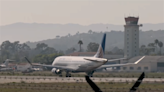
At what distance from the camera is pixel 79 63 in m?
91.2

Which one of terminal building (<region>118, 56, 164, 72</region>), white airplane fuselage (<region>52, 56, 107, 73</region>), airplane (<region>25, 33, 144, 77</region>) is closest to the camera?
white airplane fuselage (<region>52, 56, 107, 73</region>)

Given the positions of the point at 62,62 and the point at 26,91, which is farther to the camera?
the point at 62,62

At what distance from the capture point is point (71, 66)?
92812mm

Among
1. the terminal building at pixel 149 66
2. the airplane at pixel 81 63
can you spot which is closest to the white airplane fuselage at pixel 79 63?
the airplane at pixel 81 63

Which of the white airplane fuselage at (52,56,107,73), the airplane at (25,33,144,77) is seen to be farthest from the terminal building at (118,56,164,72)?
the airplane at (25,33,144,77)

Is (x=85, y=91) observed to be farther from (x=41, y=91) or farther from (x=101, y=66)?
(x=101, y=66)

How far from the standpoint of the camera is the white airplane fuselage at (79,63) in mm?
85750

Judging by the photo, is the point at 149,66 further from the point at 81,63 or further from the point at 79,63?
the point at 81,63

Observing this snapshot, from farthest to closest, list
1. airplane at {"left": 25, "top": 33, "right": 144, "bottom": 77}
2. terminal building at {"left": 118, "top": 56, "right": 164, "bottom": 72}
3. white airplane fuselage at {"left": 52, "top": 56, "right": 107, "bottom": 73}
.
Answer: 1. terminal building at {"left": 118, "top": 56, "right": 164, "bottom": 72}
2. airplane at {"left": 25, "top": 33, "right": 144, "bottom": 77}
3. white airplane fuselage at {"left": 52, "top": 56, "right": 107, "bottom": 73}

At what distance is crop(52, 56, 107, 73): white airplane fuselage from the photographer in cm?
8575

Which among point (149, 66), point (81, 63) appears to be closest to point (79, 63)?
point (81, 63)

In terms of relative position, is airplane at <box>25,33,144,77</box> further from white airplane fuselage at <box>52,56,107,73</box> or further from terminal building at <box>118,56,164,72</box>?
terminal building at <box>118,56,164,72</box>

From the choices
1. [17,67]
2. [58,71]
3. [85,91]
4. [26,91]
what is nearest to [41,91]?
[26,91]

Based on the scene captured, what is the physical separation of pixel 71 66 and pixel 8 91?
4273 cm
